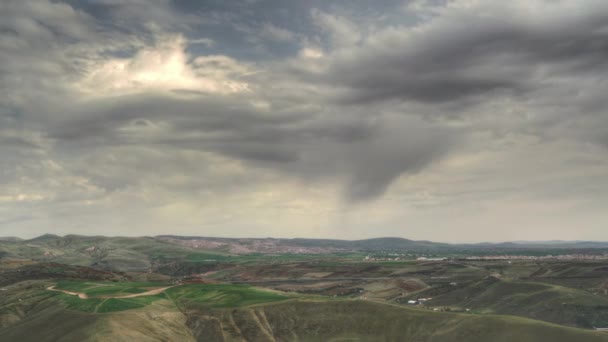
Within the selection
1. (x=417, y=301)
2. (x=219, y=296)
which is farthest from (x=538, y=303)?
(x=219, y=296)

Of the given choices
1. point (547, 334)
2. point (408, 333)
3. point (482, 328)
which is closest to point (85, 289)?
point (408, 333)

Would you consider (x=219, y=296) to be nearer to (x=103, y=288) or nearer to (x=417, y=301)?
(x=103, y=288)

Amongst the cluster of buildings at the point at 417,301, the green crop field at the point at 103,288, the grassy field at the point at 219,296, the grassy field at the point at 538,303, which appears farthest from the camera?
the cluster of buildings at the point at 417,301

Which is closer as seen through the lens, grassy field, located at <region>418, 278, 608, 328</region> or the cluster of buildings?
grassy field, located at <region>418, 278, 608, 328</region>

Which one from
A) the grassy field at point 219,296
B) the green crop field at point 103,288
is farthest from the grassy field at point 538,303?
the green crop field at point 103,288

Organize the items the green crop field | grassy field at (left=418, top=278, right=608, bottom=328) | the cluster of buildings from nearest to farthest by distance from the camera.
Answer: grassy field at (left=418, top=278, right=608, bottom=328)
the green crop field
the cluster of buildings

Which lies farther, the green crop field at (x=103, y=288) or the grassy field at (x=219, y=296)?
the green crop field at (x=103, y=288)

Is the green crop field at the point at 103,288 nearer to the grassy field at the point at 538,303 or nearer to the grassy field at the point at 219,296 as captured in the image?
the grassy field at the point at 219,296

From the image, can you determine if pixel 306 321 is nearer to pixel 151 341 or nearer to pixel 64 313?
pixel 151 341

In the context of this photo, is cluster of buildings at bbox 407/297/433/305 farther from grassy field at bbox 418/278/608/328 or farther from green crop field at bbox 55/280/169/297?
green crop field at bbox 55/280/169/297

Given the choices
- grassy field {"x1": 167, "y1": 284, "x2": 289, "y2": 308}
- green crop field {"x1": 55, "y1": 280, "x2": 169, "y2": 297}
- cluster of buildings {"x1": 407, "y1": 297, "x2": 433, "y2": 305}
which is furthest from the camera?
cluster of buildings {"x1": 407, "y1": 297, "x2": 433, "y2": 305}

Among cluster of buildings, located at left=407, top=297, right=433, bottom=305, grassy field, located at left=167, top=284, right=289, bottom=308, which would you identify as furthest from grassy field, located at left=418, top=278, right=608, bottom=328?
grassy field, located at left=167, top=284, right=289, bottom=308
